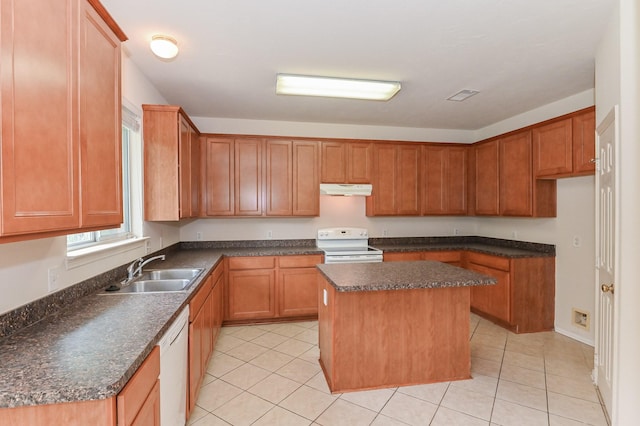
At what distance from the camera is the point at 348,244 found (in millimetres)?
4410

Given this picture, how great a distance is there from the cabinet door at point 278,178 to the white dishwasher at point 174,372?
2.28 metres

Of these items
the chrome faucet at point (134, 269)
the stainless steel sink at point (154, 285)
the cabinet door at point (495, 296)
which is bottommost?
the cabinet door at point (495, 296)

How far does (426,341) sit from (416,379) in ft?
1.07

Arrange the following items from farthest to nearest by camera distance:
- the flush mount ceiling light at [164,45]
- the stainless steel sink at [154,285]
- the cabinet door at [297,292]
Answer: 1. the cabinet door at [297,292]
2. the stainless steel sink at [154,285]
3. the flush mount ceiling light at [164,45]

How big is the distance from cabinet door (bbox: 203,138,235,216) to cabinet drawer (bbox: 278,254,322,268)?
0.94 meters

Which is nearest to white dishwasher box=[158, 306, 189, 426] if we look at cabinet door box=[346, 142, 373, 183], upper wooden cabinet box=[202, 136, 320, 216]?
upper wooden cabinet box=[202, 136, 320, 216]

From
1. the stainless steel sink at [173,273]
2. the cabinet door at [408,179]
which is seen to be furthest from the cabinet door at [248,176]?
the cabinet door at [408,179]

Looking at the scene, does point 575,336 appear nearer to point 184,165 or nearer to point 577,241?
point 577,241

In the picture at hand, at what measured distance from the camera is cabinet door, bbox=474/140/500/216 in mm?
4164

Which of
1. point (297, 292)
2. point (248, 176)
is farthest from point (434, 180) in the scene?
point (248, 176)

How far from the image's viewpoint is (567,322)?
11.5ft

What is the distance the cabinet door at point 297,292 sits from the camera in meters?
3.89

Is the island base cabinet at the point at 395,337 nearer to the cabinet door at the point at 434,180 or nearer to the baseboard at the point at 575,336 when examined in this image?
the baseboard at the point at 575,336

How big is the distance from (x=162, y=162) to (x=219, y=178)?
3.78 ft
